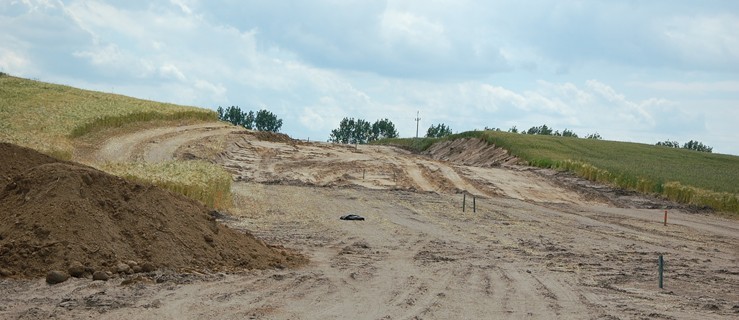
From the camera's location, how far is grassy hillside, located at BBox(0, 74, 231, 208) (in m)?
25.1

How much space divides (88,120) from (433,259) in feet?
115

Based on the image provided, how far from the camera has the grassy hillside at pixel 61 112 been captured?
3970cm

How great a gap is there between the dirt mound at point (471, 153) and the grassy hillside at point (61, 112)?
1800 centimetres

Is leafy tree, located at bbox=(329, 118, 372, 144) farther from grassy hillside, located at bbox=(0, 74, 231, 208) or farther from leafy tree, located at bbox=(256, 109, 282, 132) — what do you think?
grassy hillside, located at bbox=(0, 74, 231, 208)

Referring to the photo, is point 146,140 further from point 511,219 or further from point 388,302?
point 388,302

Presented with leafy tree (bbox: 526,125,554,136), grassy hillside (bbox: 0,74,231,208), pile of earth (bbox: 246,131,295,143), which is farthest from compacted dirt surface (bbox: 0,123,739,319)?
leafy tree (bbox: 526,125,554,136)

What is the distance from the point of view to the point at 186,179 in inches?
981

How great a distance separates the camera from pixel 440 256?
1686cm

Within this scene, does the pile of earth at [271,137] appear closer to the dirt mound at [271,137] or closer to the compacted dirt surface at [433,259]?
the dirt mound at [271,137]

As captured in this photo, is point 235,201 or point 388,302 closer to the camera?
point 388,302

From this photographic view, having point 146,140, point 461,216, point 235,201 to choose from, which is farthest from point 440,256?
point 146,140

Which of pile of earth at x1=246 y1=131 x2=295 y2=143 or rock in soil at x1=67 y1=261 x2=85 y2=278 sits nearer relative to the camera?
rock in soil at x1=67 y1=261 x2=85 y2=278

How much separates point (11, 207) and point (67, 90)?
50085 millimetres

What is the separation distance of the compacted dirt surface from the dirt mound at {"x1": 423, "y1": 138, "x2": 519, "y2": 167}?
12389mm
